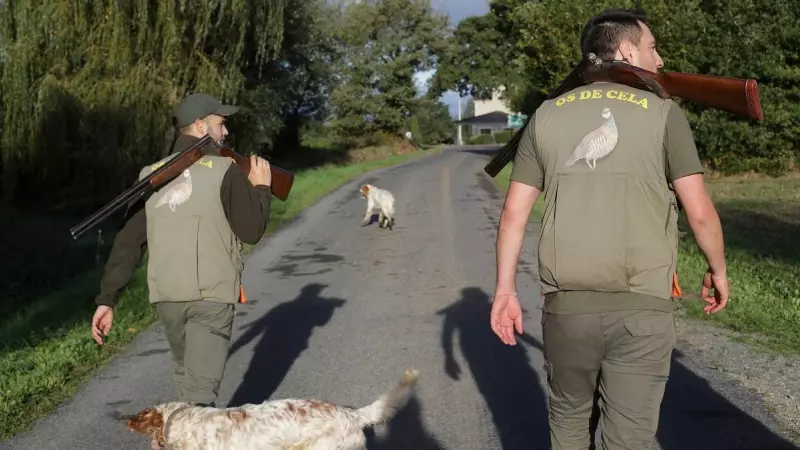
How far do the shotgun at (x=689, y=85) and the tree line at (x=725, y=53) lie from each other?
68.1ft

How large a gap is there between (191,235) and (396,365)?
322cm

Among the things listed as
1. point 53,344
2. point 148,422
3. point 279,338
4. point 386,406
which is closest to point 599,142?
point 386,406

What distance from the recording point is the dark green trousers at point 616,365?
3.14m

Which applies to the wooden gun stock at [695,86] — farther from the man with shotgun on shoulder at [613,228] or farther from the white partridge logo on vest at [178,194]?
the white partridge logo on vest at [178,194]

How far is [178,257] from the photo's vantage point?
4348 millimetres

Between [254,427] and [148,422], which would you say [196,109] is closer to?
[148,422]

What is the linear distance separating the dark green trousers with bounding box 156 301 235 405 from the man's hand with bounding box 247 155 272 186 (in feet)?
2.20

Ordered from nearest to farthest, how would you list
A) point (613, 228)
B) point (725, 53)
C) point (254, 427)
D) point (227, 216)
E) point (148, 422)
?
1. point (613, 228)
2. point (254, 427)
3. point (148, 422)
4. point (227, 216)
5. point (725, 53)

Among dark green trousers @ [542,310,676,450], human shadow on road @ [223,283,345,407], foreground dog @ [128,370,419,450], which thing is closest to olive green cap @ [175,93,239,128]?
foreground dog @ [128,370,419,450]

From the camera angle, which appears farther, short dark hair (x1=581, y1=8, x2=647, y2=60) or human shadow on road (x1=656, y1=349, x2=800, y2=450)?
human shadow on road (x1=656, y1=349, x2=800, y2=450)

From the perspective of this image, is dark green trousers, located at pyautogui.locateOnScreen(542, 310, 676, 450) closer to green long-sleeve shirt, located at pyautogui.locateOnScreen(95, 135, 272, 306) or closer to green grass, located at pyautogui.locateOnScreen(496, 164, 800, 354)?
green long-sleeve shirt, located at pyautogui.locateOnScreen(95, 135, 272, 306)

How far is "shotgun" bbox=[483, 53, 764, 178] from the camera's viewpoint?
2971 mm

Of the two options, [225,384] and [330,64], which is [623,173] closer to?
[225,384]

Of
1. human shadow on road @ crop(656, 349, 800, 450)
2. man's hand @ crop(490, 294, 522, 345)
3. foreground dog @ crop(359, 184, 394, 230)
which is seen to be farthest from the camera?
foreground dog @ crop(359, 184, 394, 230)
